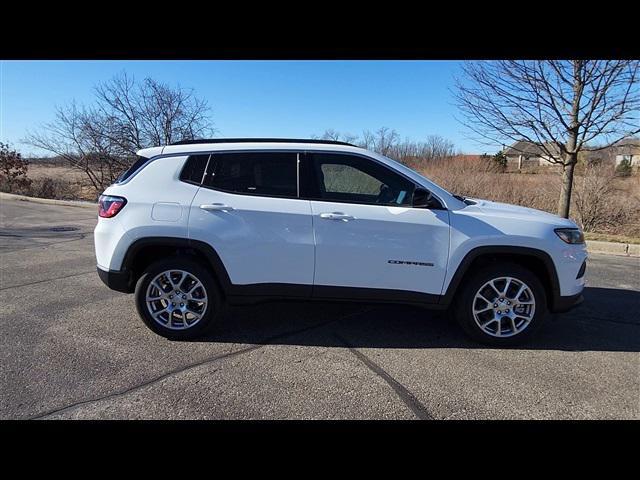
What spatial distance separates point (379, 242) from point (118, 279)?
2518 millimetres

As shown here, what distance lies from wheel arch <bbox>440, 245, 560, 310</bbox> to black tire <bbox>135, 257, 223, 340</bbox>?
2187mm

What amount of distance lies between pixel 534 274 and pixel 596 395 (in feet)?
3.65

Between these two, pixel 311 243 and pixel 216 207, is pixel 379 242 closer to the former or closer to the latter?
pixel 311 243

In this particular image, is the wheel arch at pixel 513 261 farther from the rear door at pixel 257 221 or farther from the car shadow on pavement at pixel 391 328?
the rear door at pixel 257 221

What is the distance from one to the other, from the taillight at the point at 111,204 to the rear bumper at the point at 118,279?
0.55 m

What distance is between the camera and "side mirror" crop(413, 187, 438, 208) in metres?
3.25

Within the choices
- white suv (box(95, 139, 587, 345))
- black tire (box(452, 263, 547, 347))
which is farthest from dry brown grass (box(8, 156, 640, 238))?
white suv (box(95, 139, 587, 345))

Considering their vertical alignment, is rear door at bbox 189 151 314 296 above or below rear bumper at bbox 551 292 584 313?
above

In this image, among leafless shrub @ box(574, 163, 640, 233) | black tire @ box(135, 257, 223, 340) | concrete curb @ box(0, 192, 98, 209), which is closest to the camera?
black tire @ box(135, 257, 223, 340)

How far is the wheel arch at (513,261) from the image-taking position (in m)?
3.24

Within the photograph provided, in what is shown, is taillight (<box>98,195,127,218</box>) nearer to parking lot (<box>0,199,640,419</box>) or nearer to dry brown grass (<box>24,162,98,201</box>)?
parking lot (<box>0,199,640,419</box>)
